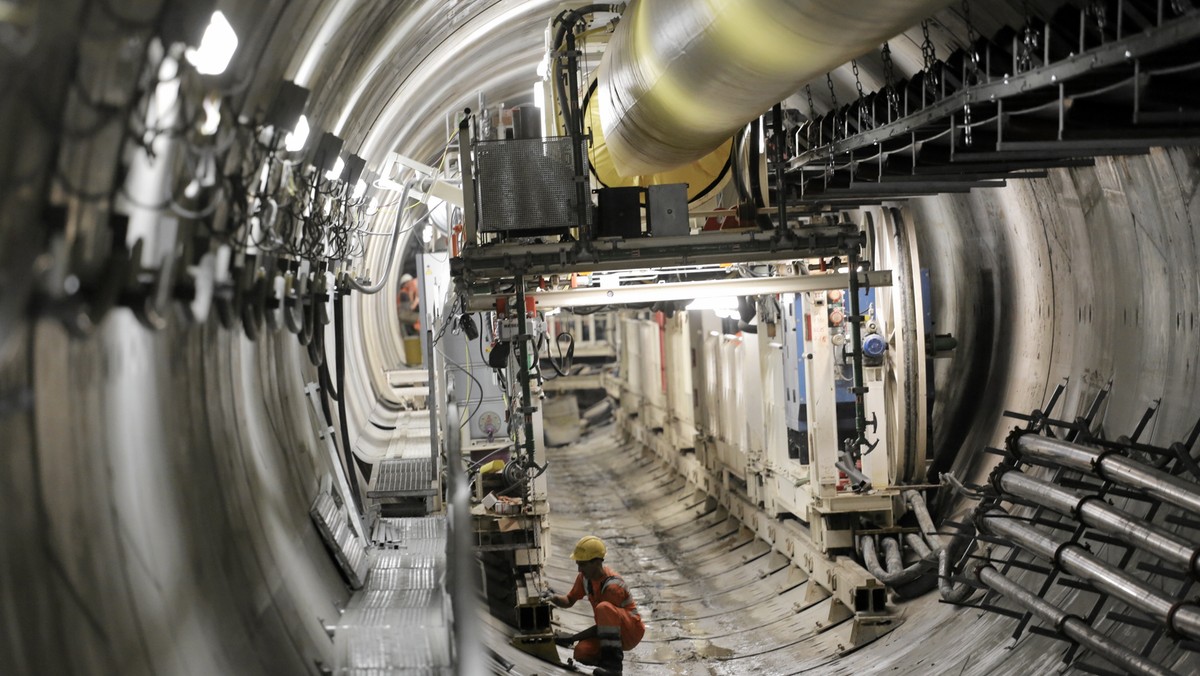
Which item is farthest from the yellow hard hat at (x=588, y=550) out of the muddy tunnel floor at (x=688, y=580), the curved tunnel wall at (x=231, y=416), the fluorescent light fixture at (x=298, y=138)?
the fluorescent light fixture at (x=298, y=138)

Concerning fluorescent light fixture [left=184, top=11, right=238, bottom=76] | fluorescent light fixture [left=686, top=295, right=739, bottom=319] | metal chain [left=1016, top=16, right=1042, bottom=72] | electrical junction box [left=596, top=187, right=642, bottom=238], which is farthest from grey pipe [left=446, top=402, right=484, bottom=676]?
fluorescent light fixture [left=686, top=295, right=739, bottom=319]

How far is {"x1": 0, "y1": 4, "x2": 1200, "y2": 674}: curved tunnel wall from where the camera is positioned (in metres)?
2.74

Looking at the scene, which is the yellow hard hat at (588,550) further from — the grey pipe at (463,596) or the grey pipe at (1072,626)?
the grey pipe at (463,596)

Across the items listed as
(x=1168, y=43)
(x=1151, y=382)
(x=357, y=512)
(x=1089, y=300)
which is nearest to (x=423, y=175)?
(x=357, y=512)

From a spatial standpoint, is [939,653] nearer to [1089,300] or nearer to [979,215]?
[1089,300]

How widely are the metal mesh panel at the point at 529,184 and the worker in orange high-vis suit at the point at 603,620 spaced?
2047 mm

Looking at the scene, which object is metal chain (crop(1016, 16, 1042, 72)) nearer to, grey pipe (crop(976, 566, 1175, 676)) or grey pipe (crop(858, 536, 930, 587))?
grey pipe (crop(976, 566, 1175, 676))

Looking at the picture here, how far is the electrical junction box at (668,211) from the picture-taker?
7492 mm

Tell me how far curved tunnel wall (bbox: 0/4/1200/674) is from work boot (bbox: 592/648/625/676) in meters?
2.12

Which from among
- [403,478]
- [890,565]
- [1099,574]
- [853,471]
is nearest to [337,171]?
[403,478]

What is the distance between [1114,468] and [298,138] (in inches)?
166

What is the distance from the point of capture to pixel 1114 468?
5836mm

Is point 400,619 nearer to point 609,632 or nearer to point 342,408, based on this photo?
point 609,632

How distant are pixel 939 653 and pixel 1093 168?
10.0 ft
